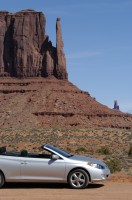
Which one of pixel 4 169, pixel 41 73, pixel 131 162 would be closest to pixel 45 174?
pixel 4 169

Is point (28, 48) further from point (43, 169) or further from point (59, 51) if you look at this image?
A: point (43, 169)

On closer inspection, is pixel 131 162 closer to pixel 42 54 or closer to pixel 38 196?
pixel 38 196

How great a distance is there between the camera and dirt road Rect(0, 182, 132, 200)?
11102 mm

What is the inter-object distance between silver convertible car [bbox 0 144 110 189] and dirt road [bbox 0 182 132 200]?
25cm

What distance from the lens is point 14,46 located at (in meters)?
101

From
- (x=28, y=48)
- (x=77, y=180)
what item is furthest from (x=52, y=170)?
(x=28, y=48)

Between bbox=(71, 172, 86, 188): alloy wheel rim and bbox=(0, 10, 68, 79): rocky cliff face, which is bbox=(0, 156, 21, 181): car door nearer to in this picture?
bbox=(71, 172, 86, 188): alloy wheel rim

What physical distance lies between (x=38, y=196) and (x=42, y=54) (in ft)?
300

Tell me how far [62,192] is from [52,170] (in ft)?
2.62

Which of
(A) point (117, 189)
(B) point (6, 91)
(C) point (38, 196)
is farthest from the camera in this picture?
(B) point (6, 91)

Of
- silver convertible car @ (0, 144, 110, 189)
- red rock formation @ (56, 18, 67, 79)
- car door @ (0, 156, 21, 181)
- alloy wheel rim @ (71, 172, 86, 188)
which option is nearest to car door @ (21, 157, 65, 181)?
silver convertible car @ (0, 144, 110, 189)

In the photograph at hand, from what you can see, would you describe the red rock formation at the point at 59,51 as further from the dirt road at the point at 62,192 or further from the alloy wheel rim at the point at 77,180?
the alloy wheel rim at the point at 77,180

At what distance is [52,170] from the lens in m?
12.4

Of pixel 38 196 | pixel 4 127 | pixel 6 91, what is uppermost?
pixel 6 91
